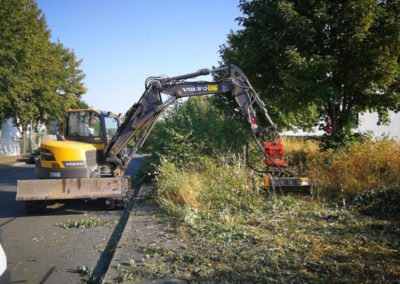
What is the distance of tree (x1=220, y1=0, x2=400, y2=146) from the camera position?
12.0 m

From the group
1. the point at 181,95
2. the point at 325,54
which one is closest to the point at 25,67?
the point at 181,95

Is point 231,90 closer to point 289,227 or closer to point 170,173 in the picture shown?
point 170,173

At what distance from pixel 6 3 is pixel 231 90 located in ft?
65.2

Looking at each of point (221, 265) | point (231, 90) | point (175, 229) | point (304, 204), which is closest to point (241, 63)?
point (231, 90)

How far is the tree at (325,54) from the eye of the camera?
12000 mm

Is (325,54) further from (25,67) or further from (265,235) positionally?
(25,67)

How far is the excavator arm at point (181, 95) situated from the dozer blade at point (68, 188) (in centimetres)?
115

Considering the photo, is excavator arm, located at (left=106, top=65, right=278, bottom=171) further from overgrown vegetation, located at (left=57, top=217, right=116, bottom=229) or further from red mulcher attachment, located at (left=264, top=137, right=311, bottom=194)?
overgrown vegetation, located at (left=57, top=217, right=116, bottom=229)

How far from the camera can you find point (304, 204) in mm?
9359

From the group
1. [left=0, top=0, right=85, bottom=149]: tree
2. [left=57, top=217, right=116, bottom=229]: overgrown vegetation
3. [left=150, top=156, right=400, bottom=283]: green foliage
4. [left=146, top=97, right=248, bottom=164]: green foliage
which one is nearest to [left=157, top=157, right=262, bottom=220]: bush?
[left=150, top=156, right=400, bottom=283]: green foliage

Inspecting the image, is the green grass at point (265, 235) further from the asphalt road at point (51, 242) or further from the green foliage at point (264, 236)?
the asphalt road at point (51, 242)

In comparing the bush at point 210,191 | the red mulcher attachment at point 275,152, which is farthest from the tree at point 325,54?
the bush at point 210,191

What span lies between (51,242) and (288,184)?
5413mm

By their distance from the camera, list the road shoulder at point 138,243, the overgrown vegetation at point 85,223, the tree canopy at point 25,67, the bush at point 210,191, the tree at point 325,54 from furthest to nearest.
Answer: the tree canopy at point 25,67
the tree at point 325,54
the bush at point 210,191
the overgrown vegetation at point 85,223
the road shoulder at point 138,243
